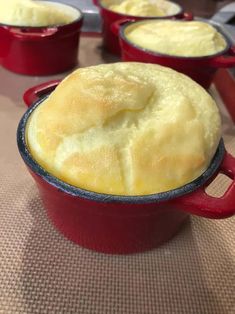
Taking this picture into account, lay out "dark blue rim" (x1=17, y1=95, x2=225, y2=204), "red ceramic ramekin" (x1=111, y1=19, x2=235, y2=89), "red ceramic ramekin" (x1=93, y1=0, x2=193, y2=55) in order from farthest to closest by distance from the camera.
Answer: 1. "red ceramic ramekin" (x1=93, y1=0, x2=193, y2=55)
2. "red ceramic ramekin" (x1=111, y1=19, x2=235, y2=89)
3. "dark blue rim" (x1=17, y1=95, x2=225, y2=204)

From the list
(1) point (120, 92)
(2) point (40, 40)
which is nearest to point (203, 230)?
(1) point (120, 92)

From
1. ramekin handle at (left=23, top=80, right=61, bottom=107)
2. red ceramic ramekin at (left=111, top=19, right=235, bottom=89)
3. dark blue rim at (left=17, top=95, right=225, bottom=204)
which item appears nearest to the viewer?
dark blue rim at (left=17, top=95, right=225, bottom=204)

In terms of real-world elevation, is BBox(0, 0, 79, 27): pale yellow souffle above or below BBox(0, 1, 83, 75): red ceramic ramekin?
above

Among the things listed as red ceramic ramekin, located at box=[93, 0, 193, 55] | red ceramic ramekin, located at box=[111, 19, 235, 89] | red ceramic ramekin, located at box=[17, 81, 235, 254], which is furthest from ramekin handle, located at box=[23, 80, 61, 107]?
red ceramic ramekin, located at box=[93, 0, 193, 55]

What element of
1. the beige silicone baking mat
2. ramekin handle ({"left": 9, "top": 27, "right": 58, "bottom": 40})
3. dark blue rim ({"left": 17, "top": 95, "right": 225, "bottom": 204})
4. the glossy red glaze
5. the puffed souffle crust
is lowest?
the beige silicone baking mat

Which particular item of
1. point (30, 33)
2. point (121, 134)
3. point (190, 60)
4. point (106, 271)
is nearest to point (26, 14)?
point (30, 33)

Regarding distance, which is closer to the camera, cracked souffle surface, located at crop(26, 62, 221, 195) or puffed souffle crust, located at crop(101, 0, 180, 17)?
cracked souffle surface, located at crop(26, 62, 221, 195)

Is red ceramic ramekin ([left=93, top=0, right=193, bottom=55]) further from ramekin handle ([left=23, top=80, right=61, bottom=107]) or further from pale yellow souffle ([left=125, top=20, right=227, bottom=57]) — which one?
ramekin handle ([left=23, top=80, right=61, bottom=107])
